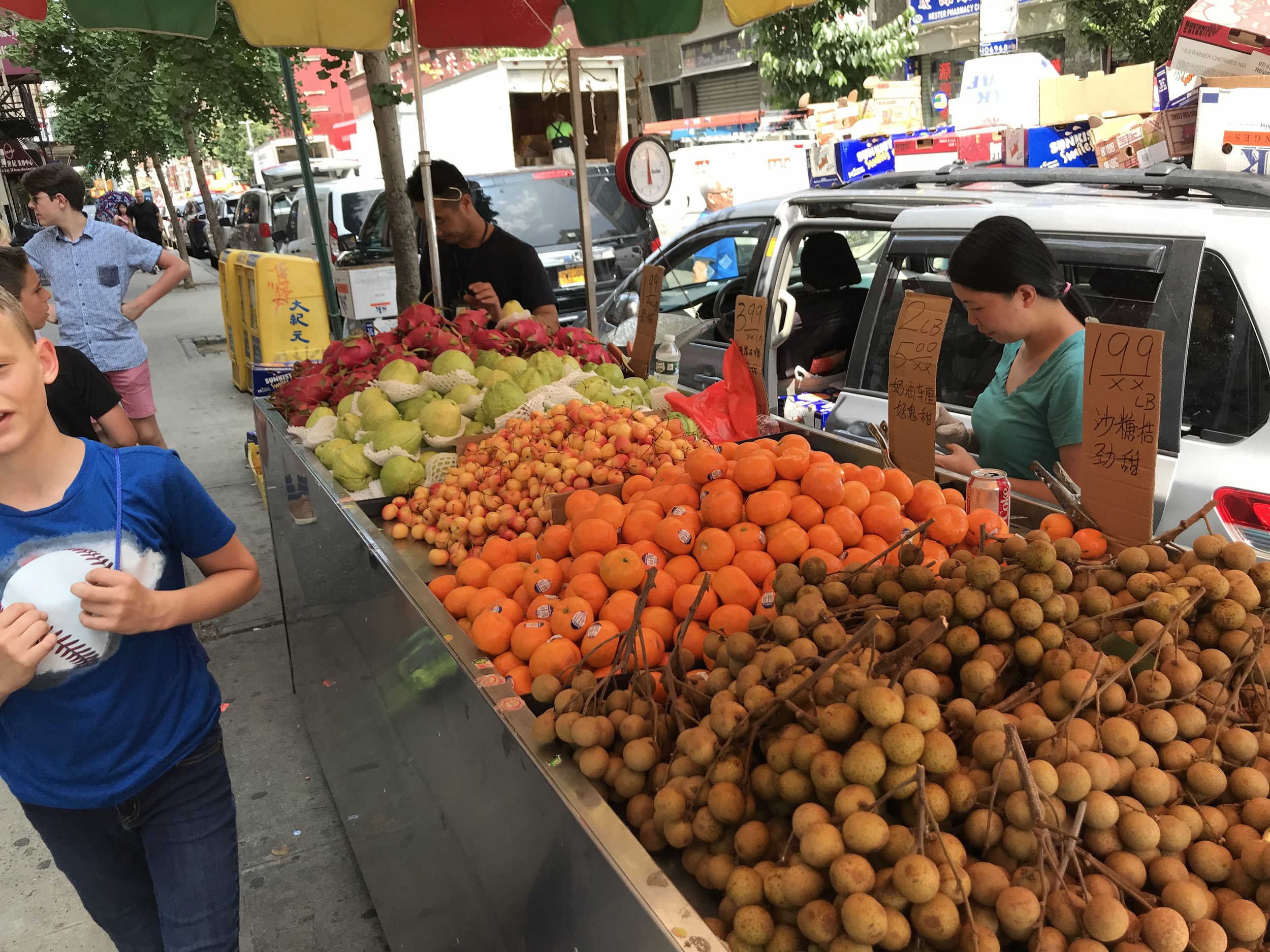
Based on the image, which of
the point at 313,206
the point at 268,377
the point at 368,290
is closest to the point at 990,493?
the point at 268,377

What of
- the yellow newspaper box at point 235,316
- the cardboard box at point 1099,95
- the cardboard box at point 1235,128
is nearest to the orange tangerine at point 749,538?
the cardboard box at point 1235,128

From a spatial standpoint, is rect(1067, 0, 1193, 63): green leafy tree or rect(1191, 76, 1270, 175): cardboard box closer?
rect(1191, 76, 1270, 175): cardboard box

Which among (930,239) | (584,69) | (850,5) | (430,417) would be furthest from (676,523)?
(850,5)

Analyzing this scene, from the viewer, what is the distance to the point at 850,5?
12.9 meters

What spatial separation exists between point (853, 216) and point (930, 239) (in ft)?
2.49

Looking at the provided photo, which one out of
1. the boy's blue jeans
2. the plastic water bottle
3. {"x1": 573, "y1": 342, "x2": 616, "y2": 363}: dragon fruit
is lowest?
the boy's blue jeans

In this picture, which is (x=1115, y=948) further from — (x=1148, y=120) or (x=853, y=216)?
(x=1148, y=120)

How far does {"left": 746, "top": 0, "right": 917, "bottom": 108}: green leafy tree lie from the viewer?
1430cm

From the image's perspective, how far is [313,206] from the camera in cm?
800

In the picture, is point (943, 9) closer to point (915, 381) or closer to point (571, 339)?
point (571, 339)

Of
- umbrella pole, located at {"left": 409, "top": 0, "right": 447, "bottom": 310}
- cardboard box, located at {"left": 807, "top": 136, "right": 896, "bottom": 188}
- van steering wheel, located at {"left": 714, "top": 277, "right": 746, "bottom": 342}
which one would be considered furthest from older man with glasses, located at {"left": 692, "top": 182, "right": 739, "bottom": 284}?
umbrella pole, located at {"left": 409, "top": 0, "right": 447, "bottom": 310}

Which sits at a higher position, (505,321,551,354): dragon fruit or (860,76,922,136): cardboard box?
(860,76,922,136): cardboard box

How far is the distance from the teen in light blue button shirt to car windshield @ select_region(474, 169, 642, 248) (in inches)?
140

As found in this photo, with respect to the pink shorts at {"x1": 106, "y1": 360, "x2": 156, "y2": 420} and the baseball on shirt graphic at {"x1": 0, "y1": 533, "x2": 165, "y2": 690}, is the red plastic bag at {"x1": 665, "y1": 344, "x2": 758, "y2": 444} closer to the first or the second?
the baseball on shirt graphic at {"x1": 0, "y1": 533, "x2": 165, "y2": 690}
